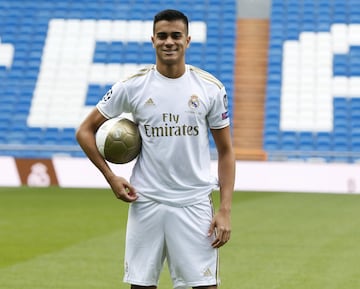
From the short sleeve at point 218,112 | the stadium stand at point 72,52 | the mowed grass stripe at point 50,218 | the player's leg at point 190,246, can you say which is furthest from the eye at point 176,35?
the stadium stand at point 72,52

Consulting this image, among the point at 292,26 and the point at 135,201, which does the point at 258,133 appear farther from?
the point at 135,201

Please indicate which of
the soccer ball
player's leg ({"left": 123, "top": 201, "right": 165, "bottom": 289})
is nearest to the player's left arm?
player's leg ({"left": 123, "top": 201, "right": 165, "bottom": 289})

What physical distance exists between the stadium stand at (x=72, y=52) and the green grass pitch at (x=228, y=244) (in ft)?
22.2

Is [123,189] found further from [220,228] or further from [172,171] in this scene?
[220,228]

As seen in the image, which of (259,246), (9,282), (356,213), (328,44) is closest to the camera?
(9,282)

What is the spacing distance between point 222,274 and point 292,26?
60.2ft

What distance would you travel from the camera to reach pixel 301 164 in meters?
19.7

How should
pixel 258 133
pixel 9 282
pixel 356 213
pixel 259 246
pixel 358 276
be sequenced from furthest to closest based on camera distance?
pixel 258 133, pixel 356 213, pixel 259 246, pixel 358 276, pixel 9 282

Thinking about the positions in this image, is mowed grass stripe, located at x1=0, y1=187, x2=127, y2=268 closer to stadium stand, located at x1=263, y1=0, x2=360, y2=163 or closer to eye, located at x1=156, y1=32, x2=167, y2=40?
eye, located at x1=156, y1=32, x2=167, y2=40

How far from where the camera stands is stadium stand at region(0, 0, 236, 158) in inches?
961

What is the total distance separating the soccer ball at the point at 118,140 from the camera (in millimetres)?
4746

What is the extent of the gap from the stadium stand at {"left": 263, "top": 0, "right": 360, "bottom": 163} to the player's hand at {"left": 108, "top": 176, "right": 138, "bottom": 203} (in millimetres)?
17490

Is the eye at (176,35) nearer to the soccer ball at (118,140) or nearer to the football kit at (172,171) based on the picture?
the football kit at (172,171)

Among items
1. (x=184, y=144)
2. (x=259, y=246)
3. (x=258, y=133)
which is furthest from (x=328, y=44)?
(x=184, y=144)
